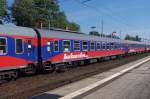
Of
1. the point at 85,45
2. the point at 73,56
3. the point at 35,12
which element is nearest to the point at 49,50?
the point at 73,56

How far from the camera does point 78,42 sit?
90.8ft

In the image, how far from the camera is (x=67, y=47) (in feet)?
82.2

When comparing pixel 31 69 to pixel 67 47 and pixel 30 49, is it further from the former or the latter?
pixel 67 47

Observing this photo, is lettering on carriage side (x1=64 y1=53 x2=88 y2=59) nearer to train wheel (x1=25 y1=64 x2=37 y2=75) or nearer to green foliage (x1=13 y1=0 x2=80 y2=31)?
train wheel (x1=25 y1=64 x2=37 y2=75)

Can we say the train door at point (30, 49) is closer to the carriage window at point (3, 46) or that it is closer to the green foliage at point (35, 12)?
the carriage window at point (3, 46)

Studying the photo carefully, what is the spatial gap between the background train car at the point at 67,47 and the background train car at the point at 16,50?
4.21 feet

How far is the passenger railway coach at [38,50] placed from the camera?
1719 cm

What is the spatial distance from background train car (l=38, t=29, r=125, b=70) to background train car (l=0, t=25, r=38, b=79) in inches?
50.6

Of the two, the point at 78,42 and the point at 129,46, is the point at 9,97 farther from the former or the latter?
the point at 129,46

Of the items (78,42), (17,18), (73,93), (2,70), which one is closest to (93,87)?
(73,93)

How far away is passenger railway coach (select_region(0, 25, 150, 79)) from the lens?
17.2 m

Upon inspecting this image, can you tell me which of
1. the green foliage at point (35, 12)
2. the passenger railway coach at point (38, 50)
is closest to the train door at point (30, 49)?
the passenger railway coach at point (38, 50)

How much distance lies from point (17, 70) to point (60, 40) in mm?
5864

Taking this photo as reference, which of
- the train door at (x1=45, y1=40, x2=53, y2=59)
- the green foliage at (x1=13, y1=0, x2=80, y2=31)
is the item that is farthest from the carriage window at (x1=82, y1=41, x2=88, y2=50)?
the green foliage at (x1=13, y1=0, x2=80, y2=31)
